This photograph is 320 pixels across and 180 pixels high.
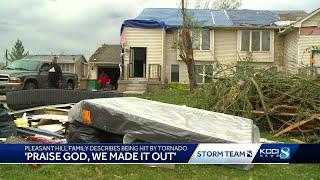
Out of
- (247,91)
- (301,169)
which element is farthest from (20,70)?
(301,169)

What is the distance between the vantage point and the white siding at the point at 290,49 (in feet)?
88.4

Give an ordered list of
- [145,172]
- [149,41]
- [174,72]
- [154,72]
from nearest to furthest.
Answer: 1. [145,172]
2. [154,72]
3. [149,41]
4. [174,72]

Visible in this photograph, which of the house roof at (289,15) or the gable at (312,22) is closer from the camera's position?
the gable at (312,22)

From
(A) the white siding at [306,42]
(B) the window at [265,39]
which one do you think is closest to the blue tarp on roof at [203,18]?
(B) the window at [265,39]

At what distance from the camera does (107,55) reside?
46750mm

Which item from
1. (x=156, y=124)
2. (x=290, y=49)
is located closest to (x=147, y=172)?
(x=156, y=124)

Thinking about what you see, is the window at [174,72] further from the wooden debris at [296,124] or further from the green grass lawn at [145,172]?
the green grass lawn at [145,172]

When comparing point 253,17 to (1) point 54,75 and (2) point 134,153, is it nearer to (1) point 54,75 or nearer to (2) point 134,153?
(1) point 54,75

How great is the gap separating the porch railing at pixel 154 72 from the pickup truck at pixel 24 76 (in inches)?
332

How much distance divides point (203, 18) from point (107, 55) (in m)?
17.6

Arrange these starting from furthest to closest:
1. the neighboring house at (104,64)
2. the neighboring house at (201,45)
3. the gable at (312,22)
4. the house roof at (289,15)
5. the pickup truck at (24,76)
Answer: the neighboring house at (104,64) < the house roof at (289,15) < the neighboring house at (201,45) < the gable at (312,22) < the pickup truck at (24,76)

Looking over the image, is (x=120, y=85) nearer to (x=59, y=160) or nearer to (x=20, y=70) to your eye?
(x=20, y=70)

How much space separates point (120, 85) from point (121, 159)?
22965 millimetres

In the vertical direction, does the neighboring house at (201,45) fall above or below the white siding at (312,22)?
below
